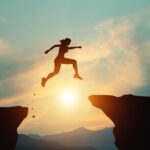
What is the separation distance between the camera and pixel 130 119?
2516 centimetres

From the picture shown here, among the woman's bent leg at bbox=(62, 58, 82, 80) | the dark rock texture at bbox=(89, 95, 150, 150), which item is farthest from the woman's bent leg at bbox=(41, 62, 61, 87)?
the dark rock texture at bbox=(89, 95, 150, 150)

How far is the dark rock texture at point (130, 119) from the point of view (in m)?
24.1

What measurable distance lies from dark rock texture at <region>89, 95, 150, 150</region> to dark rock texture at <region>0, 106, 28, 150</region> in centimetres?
865

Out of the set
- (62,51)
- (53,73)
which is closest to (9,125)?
(53,73)

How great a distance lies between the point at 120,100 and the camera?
2572 centimetres

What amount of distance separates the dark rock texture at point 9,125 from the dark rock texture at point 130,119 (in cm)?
865

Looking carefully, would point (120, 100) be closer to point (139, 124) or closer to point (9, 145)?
point (139, 124)

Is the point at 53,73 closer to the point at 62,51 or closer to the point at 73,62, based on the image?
the point at 73,62

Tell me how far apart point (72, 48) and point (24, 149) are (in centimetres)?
15014

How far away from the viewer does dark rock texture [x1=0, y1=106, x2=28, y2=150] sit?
27797mm

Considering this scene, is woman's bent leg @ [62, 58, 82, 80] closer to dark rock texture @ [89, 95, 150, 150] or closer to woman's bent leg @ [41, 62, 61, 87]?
woman's bent leg @ [41, 62, 61, 87]

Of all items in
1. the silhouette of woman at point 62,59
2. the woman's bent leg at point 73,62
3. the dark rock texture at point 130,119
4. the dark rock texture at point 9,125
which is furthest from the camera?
the dark rock texture at point 9,125

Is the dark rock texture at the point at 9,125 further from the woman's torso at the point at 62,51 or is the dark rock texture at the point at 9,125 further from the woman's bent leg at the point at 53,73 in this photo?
the woman's torso at the point at 62,51

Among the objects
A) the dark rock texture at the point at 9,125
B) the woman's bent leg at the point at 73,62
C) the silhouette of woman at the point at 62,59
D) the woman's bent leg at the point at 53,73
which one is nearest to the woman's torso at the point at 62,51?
the silhouette of woman at the point at 62,59
